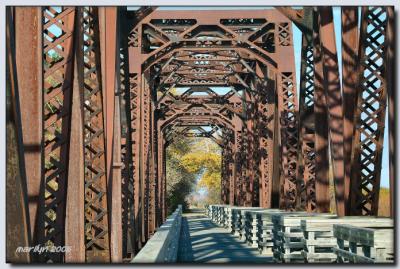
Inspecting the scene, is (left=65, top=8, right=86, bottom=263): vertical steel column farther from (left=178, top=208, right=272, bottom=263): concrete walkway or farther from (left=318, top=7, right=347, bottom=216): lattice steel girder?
(left=178, top=208, right=272, bottom=263): concrete walkway

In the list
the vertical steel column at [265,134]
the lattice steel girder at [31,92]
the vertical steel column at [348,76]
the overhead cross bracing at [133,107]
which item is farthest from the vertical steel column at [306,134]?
the lattice steel girder at [31,92]

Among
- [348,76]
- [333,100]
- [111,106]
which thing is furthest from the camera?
[333,100]

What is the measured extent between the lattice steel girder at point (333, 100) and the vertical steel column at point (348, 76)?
0.16 m

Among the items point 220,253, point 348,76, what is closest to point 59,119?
point 348,76

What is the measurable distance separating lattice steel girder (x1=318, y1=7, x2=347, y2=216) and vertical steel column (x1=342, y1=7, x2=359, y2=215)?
164 mm

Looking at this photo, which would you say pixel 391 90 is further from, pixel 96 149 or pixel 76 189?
Result: pixel 76 189

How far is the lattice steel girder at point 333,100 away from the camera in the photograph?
A: 12.4 meters

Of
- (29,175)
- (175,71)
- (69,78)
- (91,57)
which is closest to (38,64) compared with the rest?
(29,175)

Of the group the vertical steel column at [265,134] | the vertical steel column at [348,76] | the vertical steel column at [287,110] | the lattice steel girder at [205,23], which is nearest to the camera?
the vertical steel column at [348,76]

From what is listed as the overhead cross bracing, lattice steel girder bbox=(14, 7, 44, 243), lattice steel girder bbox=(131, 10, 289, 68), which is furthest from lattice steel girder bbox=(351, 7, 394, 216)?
lattice steel girder bbox=(131, 10, 289, 68)

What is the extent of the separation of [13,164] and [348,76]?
7479 millimetres

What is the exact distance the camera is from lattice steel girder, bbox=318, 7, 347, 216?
12422 millimetres

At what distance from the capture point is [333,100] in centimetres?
1295

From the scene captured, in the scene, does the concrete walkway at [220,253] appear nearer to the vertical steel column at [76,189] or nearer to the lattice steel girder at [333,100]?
the lattice steel girder at [333,100]
